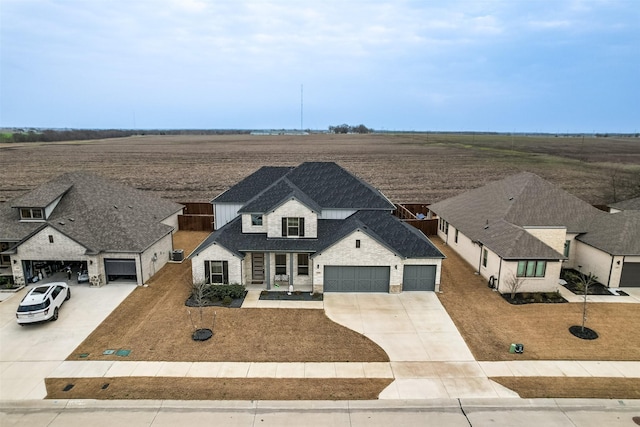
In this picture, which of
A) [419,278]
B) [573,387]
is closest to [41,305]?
[419,278]

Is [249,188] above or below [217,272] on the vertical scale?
above

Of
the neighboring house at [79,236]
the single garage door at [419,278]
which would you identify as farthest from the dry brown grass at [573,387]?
the neighboring house at [79,236]

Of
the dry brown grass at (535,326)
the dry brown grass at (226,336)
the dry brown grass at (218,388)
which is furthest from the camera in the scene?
the dry brown grass at (535,326)

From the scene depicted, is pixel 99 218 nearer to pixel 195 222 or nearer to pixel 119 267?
pixel 119 267

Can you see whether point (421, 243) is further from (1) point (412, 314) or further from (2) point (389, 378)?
(2) point (389, 378)

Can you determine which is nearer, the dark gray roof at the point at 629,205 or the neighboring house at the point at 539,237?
the neighboring house at the point at 539,237

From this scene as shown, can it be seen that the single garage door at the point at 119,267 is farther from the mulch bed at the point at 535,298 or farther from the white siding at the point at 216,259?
the mulch bed at the point at 535,298
